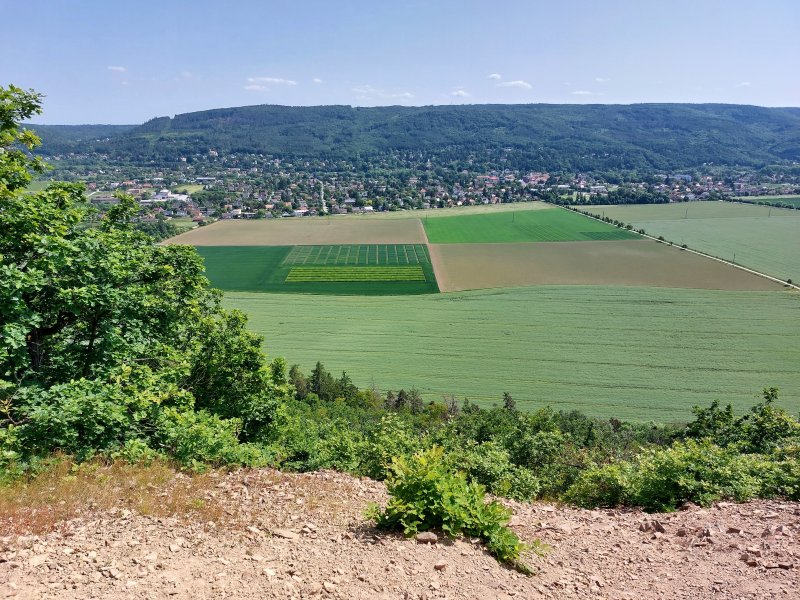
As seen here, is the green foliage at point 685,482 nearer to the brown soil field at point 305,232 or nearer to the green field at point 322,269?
the green field at point 322,269

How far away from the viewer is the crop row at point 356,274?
264 ft

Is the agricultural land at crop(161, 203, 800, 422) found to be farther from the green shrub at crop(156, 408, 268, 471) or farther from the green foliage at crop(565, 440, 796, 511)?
the green shrub at crop(156, 408, 268, 471)

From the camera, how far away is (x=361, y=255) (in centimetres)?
9794

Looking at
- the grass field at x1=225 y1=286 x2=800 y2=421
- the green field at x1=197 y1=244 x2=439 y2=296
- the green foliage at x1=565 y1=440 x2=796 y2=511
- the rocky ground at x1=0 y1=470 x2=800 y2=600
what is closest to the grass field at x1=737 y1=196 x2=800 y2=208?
the grass field at x1=225 y1=286 x2=800 y2=421

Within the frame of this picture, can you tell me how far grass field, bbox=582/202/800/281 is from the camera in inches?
3666

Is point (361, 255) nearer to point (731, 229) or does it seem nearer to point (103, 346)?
point (103, 346)

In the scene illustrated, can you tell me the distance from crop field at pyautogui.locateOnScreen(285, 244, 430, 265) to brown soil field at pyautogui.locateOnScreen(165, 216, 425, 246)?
18.5 feet

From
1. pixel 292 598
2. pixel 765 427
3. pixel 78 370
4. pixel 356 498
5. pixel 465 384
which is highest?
pixel 78 370

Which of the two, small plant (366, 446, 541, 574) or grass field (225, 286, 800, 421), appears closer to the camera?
small plant (366, 446, 541, 574)

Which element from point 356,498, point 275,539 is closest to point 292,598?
point 275,539

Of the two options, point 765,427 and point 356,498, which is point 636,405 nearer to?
point 765,427

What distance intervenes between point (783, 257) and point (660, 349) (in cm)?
6362

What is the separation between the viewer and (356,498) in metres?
11.4

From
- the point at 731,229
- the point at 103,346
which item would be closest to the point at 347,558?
the point at 103,346
